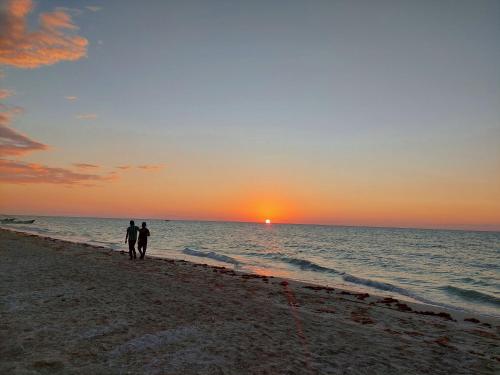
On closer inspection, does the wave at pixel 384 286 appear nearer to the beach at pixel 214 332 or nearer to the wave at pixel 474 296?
the wave at pixel 474 296

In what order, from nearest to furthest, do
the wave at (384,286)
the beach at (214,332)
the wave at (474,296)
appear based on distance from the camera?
1. the beach at (214,332)
2. the wave at (474,296)
3. the wave at (384,286)

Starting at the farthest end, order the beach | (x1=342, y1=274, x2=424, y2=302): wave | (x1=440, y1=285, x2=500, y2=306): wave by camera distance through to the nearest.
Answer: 1. (x1=342, y1=274, x2=424, y2=302): wave
2. (x1=440, y1=285, x2=500, y2=306): wave
3. the beach

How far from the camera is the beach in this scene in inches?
290

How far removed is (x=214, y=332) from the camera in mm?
9523

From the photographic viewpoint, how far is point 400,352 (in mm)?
8930

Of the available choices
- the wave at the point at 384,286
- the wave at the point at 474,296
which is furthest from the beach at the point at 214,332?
the wave at the point at 474,296

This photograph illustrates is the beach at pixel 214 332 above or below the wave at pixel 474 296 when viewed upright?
above

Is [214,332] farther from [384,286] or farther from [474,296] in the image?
[474,296]

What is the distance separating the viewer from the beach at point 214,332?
737 centimetres

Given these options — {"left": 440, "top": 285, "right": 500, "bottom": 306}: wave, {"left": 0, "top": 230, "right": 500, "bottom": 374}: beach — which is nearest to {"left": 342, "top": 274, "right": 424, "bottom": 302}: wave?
{"left": 440, "top": 285, "right": 500, "bottom": 306}: wave

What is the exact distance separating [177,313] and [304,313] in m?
4.36

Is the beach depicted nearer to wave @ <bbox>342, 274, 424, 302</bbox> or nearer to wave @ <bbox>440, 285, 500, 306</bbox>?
wave @ <bbox>342, 274, 424, 302</bbox>

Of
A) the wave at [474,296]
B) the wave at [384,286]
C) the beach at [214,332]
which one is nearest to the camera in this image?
the beach at [214,332]

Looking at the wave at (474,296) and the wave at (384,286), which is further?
the wave at (384,286)
